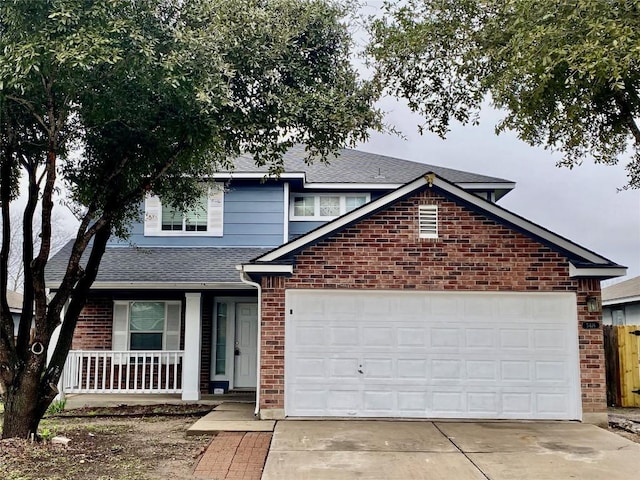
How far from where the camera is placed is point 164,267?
1350 cm

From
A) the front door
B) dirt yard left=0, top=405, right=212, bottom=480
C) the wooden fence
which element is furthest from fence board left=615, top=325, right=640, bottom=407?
dirt yard left=0, top=405, right=212, bottom=480

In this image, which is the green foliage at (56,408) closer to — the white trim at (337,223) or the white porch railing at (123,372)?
the white porch railing at (123,372)

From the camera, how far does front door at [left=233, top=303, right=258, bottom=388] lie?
13.9 meters

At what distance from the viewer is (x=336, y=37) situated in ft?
29.9

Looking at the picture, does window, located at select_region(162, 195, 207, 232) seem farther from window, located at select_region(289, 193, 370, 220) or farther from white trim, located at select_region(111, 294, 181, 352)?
window, located at select_region(289, 193, 370, 220)

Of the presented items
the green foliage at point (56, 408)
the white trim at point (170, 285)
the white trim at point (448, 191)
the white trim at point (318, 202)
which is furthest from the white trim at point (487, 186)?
the green foliage at point (56, 408)

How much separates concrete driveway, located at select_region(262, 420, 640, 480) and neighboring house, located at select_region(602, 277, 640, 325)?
446 inches

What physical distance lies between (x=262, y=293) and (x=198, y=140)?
2.91m

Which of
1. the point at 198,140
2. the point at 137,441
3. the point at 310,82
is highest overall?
the point at 310,82

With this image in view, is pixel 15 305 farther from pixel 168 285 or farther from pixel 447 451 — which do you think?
pixel 447 451

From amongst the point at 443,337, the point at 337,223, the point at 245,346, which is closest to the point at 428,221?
the point at 337,223

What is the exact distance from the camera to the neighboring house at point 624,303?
1920 cm

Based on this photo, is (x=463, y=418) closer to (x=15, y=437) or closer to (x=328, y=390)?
(x=328, y=390)

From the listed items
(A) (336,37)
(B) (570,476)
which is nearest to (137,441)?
(B) (570,476)
